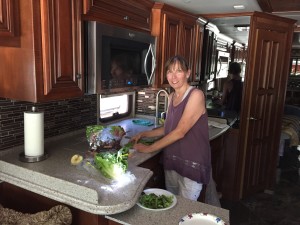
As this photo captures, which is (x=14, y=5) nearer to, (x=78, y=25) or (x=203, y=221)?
(x=78, y=25)

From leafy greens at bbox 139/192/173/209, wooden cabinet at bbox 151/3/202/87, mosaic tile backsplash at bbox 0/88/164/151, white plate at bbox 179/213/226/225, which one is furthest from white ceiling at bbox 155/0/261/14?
white plate at bbox 179/213/226/225

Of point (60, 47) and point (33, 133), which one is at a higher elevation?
point (60, 47)

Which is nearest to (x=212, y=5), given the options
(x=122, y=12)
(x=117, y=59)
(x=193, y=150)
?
(x=122, y=12)

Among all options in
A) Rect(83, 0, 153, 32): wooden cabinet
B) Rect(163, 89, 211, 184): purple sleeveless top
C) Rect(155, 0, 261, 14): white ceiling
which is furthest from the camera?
Rect(155, 0, 261, 14): white ceiling

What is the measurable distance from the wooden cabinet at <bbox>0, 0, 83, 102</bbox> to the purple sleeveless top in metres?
0.76

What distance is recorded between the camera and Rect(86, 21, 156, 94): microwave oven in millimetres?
1783

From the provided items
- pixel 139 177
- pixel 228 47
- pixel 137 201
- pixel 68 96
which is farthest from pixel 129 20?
pixel 228 47

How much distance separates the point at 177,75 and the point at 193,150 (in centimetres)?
54

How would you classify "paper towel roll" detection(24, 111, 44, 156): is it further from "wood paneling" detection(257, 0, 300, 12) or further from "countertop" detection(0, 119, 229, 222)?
"wood paneling" detection(257, 0, 300, 12)

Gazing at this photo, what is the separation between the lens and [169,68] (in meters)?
1.98

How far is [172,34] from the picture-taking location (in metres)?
2.73

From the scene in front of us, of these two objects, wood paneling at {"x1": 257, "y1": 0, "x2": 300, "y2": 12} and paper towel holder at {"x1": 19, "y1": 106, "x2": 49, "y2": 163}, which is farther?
wood paneling at {"x1": 257, "y1": 0, "x2": 300, "y2": 12}

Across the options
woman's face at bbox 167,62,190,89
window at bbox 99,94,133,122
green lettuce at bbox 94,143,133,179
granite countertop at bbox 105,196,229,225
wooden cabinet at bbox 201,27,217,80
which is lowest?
granite countertop at bbox 105,196,229,225

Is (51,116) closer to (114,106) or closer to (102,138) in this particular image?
(102,138)
